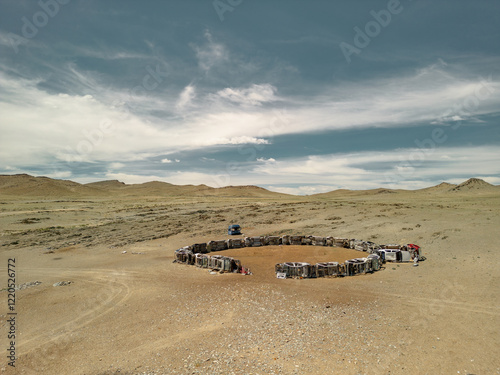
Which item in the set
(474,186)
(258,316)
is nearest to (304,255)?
(258,316)

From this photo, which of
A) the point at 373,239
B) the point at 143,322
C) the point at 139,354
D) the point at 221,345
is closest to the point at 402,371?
the point at 221,345

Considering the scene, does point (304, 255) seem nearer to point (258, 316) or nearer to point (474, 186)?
point (258, 316)

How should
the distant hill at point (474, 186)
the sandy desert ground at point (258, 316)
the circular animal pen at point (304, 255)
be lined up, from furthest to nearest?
the distant hill at point (474, 186) → the circular animal pen at point (304, 255) → the sandy desert ground at point (258, 316)

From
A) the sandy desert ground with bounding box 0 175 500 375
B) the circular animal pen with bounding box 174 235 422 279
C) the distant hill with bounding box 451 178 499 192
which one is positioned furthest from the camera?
the distant hill with bounding box 451 178 499 192

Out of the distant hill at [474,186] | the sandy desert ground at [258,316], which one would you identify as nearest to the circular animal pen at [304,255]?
the sandy desert ground at [258,316]

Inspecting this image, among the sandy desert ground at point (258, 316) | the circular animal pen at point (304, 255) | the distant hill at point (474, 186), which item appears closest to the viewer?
the sandy desert ground at point (258, 316)

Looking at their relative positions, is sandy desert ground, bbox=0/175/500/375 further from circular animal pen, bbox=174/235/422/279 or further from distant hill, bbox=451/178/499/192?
distant hill, bbox=451/178/499/192

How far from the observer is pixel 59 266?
2405 centimetres

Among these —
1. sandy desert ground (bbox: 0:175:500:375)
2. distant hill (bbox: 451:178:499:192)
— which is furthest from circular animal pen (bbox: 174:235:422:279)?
distant hill (bbox: 451:178:499:192)

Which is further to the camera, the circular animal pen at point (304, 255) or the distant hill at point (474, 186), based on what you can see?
the distant hill at point (474, 186)

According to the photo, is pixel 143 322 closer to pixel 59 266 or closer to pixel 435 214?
pixel 59 266

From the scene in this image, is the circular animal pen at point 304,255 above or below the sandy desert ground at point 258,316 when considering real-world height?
above

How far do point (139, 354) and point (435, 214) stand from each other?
39.7 meters

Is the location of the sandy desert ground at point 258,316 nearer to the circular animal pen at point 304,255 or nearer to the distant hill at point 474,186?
the circular animal pen at point 304,255
